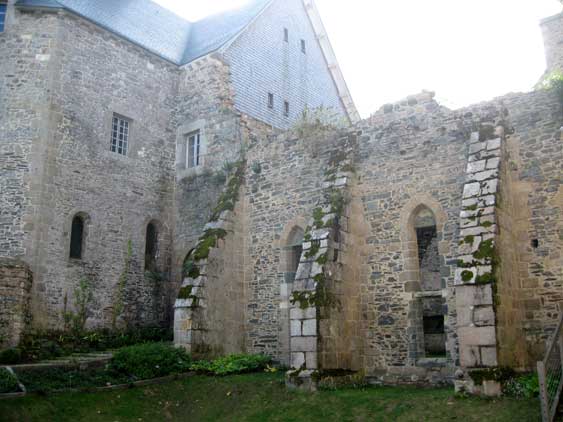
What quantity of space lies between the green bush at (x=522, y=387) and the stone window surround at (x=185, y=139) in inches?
459

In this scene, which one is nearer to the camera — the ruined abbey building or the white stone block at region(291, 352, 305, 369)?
the ruined abbey building

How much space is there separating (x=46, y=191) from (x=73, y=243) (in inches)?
65.5

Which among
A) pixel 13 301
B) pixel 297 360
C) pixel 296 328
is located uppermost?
pixel 13 301

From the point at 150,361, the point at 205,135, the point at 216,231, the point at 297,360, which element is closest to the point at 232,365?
the point at 150,361

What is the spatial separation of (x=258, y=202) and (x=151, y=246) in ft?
14.3

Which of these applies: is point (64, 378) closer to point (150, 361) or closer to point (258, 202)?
point (150, 361)

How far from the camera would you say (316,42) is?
2586cm

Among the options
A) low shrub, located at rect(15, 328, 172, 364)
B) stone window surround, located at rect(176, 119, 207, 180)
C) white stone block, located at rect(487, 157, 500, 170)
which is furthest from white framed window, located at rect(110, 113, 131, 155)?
white stone block, located at rect(487, 157, 500, 170)

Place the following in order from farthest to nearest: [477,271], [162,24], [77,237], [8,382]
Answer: [162,24], [77,237], [8,382], [477,271]

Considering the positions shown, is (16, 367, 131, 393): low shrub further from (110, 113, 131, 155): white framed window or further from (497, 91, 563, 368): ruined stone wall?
(497, 91, 563, 368): ruined stone wall

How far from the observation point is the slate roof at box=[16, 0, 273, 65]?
18.7m

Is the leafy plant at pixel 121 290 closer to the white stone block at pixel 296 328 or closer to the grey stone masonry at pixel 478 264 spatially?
the white stone block at pixel 296 328

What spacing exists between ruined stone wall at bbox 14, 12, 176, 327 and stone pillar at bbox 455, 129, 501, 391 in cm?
1033

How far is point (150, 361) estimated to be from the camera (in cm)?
1362
